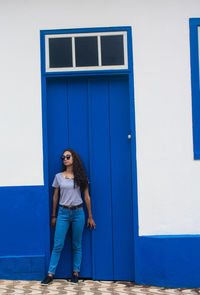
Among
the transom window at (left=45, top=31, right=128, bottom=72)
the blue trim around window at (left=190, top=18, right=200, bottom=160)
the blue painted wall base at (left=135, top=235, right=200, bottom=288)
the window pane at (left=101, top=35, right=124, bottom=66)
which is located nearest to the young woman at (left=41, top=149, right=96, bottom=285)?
the blue painted wall base at (left=135, top=235, right=200, bottom=288)

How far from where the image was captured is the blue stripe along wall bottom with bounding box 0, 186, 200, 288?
4316 mm

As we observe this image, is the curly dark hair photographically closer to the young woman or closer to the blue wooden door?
the young woman

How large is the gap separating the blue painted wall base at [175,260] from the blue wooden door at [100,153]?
1.25 ft

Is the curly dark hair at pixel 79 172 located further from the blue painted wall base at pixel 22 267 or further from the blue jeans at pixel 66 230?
the blue painted wall base at pixel 22 267

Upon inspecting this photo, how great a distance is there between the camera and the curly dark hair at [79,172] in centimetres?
435

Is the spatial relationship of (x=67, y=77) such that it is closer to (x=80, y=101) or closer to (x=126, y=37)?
(x=80, y=101)

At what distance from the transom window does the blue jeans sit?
189cm

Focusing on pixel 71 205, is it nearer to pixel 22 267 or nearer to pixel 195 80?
pixel 22 267

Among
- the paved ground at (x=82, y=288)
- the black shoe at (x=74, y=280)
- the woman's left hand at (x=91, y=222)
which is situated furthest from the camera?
the woman's left hand at (x=91, y=222)

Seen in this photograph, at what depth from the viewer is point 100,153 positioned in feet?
15.2

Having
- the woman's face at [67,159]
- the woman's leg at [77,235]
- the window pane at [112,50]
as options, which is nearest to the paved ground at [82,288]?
the woman's leg at [77,235]

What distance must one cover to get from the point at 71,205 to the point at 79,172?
43 cm

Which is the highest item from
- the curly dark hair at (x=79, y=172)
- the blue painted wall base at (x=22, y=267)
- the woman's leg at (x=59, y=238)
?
the curly dark hair at (x=79, y=172)

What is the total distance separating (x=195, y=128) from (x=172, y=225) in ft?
4.27
